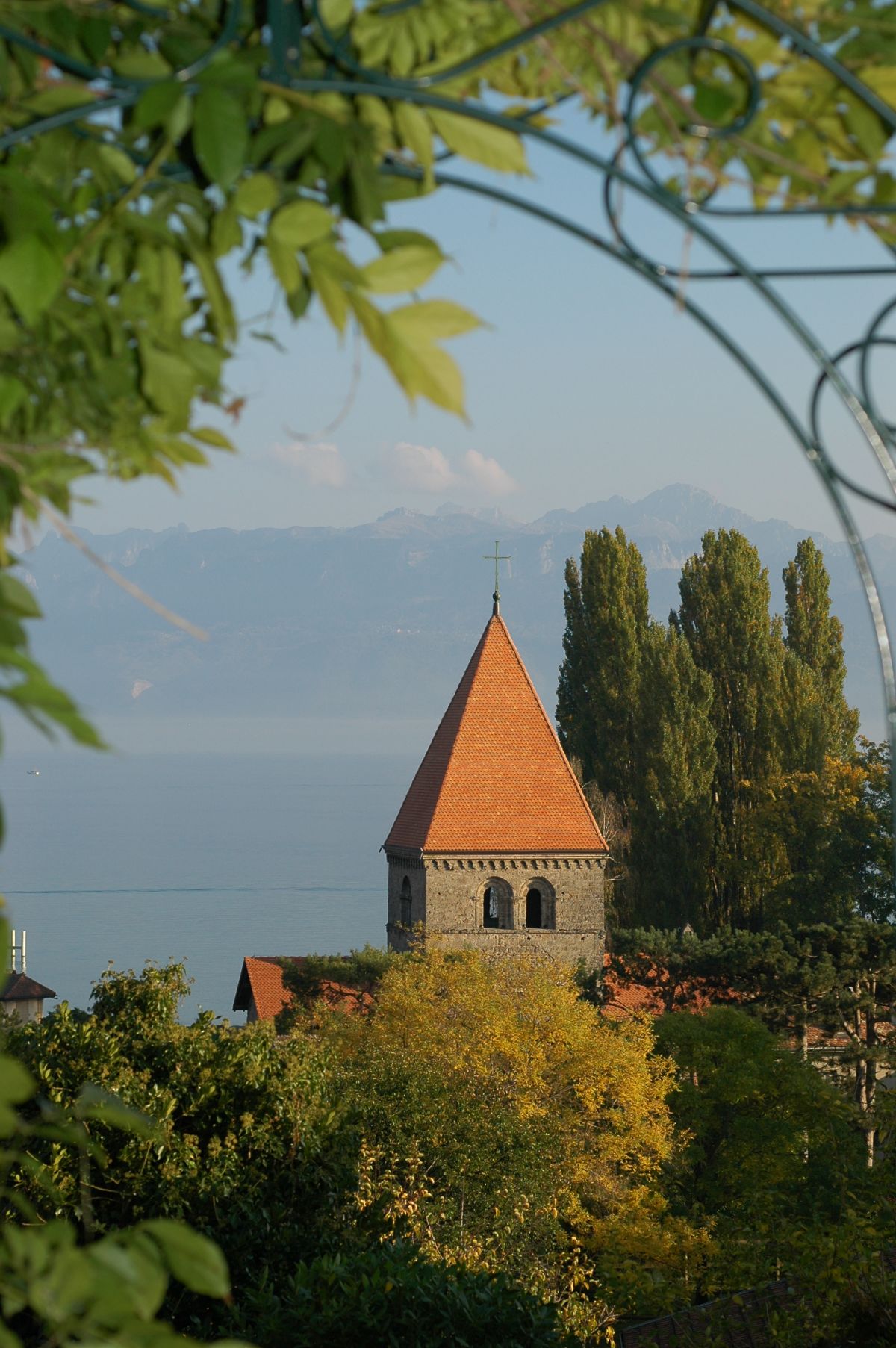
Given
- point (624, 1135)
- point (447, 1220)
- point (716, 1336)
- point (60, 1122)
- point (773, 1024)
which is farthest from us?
point (773, 1024)

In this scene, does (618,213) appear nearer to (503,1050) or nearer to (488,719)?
(503,1050)

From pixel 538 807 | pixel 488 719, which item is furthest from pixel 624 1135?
pixel 488 719

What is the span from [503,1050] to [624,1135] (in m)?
2.57

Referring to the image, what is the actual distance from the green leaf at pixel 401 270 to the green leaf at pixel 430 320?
0.13 feet

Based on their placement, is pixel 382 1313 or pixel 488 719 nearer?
pixel 382 1313

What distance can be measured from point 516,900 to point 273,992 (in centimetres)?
686

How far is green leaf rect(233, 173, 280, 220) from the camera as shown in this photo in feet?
4.75

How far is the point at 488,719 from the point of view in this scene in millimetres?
38344

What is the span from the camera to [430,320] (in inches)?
56.1

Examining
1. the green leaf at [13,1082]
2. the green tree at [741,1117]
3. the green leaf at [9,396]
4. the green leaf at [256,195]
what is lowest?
the green tree at [741,1117]

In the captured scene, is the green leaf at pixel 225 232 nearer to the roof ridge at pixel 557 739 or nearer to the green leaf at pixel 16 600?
the green leaf at pixel 16 600

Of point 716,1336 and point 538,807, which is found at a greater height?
point 538,807

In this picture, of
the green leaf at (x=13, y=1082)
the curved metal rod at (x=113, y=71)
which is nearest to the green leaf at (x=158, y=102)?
the curved metal rod at (x=113, y=71)

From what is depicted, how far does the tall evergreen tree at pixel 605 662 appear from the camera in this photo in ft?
133
